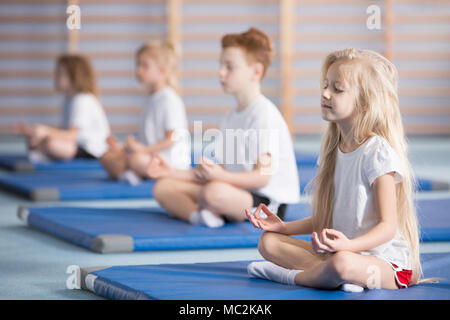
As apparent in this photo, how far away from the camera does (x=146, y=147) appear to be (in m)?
4.33

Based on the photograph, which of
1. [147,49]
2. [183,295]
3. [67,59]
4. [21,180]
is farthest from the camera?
[67,59]

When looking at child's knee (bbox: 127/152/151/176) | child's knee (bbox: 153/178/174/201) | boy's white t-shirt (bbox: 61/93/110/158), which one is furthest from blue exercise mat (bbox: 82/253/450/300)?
boy's white t-shirt (bbox: 61/93/110/158)

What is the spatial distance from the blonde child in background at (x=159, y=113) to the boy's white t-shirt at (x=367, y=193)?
7.36ft

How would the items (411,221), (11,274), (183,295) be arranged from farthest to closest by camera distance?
(11,274) → (411,221) → (183,295)

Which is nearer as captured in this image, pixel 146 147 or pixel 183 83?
pixel 146 147

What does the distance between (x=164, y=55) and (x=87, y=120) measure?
155cm

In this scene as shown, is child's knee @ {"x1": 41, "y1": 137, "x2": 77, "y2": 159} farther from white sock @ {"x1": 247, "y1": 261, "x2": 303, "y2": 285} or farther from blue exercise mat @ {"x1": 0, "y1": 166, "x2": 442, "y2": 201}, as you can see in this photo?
white sock @ {"x1": 247, "y1": 261, "x2": 303, "y2": 285}

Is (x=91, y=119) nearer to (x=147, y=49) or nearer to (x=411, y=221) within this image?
(x=147, y=49)

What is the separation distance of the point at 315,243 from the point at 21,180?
10.6 feet

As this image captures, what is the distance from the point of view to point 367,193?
2.06m

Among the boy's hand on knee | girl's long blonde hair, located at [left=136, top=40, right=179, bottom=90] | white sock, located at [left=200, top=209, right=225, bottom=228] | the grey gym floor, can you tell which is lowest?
the grey gym floor

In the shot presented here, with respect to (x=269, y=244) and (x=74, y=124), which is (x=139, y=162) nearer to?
(x=74, y=124)

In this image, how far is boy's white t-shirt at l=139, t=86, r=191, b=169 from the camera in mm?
4281
